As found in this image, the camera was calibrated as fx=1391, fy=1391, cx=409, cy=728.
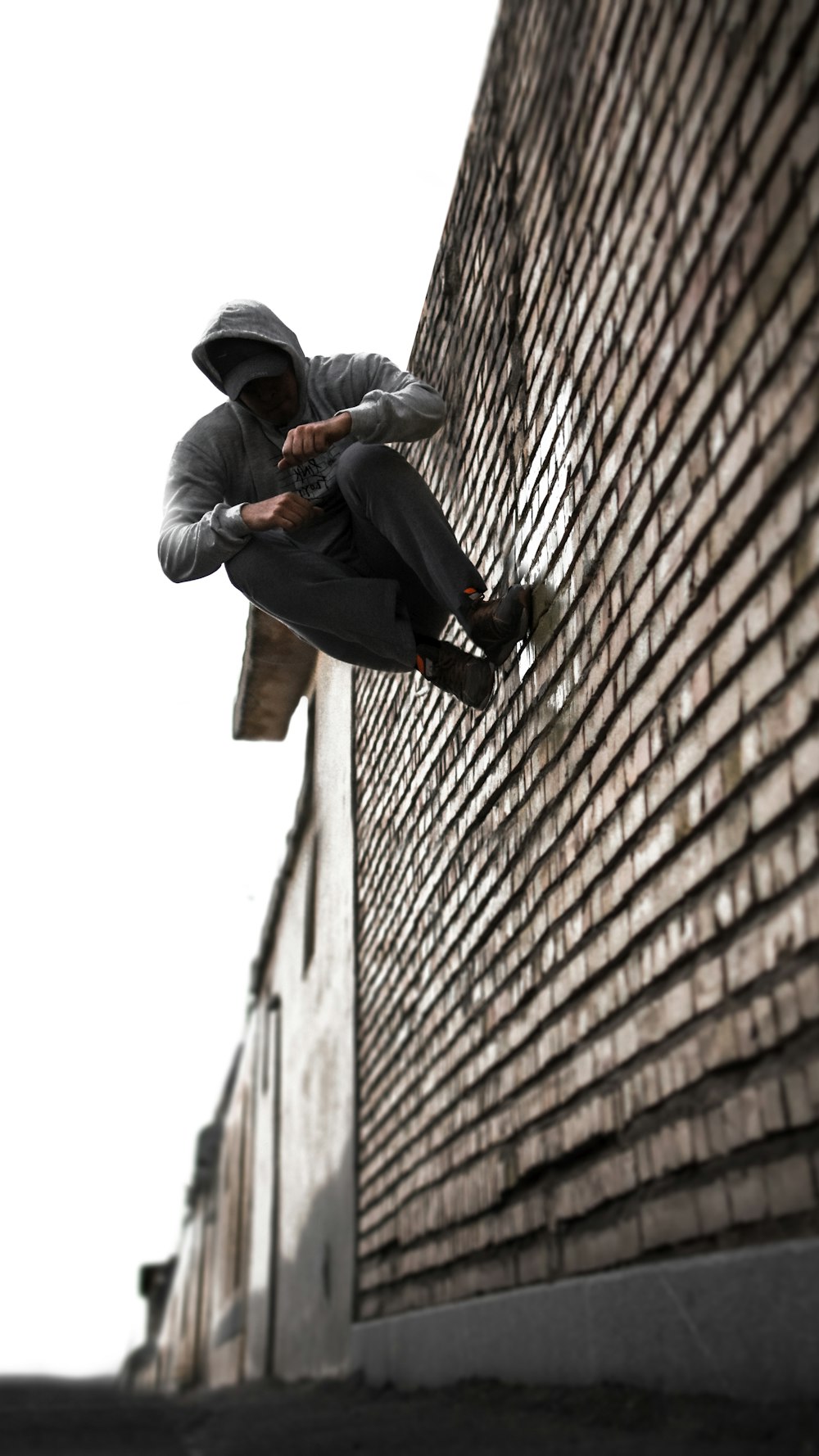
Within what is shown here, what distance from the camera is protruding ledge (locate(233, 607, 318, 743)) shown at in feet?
26.1

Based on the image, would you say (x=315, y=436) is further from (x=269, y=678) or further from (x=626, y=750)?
(x=269, y=678)

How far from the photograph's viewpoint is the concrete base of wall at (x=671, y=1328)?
180 centimetres

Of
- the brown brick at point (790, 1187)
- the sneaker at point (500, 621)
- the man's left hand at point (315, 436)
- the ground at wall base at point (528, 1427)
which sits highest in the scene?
the man's left hand at point (315, 436)

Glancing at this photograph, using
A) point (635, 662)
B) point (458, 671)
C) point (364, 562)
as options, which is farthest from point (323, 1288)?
point (635, 662)

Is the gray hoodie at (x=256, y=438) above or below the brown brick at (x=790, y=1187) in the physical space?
above

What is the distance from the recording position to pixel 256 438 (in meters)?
3.75

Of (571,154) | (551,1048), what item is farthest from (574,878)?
(571,154)

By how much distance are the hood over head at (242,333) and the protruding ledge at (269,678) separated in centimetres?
398

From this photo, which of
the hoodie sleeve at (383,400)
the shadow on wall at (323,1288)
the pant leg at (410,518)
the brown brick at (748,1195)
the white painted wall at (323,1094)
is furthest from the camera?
the white painted wall at (323,1094)

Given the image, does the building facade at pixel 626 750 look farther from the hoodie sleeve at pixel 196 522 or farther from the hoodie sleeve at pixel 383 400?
the hoodie sleeve at pixel 196 522

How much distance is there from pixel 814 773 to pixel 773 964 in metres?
0.29

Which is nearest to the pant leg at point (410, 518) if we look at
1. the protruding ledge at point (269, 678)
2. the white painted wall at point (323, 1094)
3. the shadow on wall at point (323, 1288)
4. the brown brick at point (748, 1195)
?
the brown brick at point (748, 1195)

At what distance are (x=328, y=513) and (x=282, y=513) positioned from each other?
0.44 metres

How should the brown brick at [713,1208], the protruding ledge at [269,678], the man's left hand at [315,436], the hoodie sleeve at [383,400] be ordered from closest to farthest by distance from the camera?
the brown brick at [713,1208] → the man's left hand at [315,436] → the hoodie sleeve at [383,400] → the protruding ledge at [269,678]
